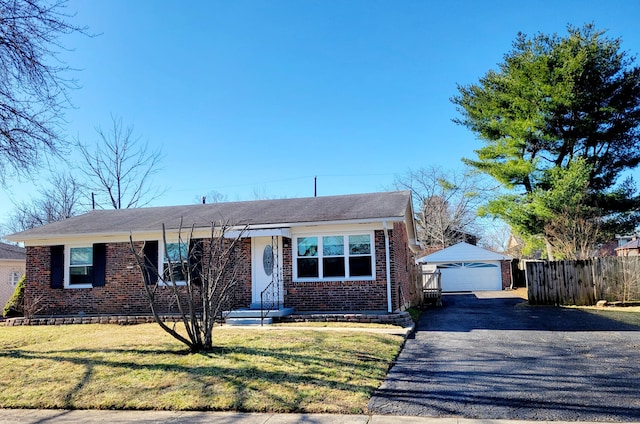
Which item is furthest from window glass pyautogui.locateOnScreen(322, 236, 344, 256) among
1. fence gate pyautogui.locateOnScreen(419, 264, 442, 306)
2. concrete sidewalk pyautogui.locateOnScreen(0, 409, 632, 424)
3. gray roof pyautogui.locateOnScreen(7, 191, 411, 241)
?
concrete sidewalk pyautogui.locateOnScreen(0, 409, 632, 424)

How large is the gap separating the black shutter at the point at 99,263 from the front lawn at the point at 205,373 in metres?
4.66

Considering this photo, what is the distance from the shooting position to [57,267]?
48.8 feet

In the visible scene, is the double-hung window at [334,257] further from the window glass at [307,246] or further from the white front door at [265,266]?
the white front door at [265,266]

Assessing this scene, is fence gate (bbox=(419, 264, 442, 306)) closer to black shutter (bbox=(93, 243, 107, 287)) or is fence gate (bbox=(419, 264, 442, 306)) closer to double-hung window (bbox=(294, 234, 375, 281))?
double-hung window (bbox=(294, 234, 375, 281))

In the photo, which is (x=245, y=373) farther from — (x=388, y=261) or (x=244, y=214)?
(x=244, y=214)

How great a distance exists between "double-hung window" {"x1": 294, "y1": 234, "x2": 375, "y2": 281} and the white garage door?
17.3 metres

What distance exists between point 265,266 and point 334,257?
214 cm

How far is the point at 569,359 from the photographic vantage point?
7621 millimetres

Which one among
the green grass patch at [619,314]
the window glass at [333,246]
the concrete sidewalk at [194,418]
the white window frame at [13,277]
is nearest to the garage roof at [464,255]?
the green grass patch at [619,314]

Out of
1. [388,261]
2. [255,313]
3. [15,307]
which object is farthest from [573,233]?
[15,307]

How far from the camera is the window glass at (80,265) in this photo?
14.9 meters

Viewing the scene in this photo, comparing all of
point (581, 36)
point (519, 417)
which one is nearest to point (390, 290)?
point (519, 417)

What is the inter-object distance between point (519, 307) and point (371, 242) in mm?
6888

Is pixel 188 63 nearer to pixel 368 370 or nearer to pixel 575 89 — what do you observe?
pixel 368 370
